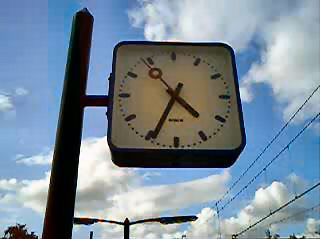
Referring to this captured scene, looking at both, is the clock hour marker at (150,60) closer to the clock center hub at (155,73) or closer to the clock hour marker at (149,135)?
the clock center hub at (155,73)

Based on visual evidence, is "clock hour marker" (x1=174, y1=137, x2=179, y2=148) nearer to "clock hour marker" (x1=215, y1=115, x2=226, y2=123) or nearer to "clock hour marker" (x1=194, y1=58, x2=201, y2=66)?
"clock hour marker" (x1=215, y1=115, x2=226, y2=123)

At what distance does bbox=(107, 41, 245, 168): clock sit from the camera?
75.7 inches

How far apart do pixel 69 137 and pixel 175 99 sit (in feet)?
1.91

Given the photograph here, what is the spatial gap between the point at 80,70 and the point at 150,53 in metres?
0.43

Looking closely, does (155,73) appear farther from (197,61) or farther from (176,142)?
(176,142)

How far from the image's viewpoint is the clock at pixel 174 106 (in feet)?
6.31

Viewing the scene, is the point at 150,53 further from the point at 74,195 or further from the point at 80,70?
the point at 74,195

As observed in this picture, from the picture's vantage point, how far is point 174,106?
2.05m

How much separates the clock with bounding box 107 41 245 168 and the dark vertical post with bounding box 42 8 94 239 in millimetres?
167

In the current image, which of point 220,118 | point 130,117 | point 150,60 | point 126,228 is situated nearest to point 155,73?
point 150,60

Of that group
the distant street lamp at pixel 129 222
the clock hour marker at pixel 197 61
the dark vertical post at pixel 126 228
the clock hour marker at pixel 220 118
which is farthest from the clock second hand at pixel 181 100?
the dark vertical post at pixel 126 228

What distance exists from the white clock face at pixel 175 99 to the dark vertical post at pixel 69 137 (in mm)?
185

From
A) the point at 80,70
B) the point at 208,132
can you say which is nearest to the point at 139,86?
the point at 80,70

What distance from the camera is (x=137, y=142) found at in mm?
1919
